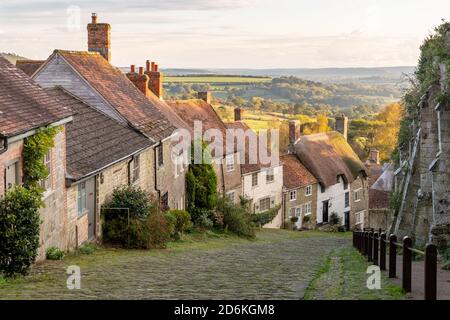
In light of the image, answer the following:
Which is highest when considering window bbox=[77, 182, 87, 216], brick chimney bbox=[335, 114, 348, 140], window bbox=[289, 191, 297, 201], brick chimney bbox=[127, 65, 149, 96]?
brick chimney bbox=[127, 65, 149, 96]

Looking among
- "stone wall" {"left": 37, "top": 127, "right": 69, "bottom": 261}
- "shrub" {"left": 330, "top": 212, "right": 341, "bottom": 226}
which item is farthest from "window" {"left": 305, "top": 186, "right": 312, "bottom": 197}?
"stone wall" {"left": 37, "top": 127, "right": 69, "bottom": 261}

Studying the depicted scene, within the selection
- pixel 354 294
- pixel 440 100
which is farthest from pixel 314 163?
pixel 354 294

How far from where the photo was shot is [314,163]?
5297 centimetres

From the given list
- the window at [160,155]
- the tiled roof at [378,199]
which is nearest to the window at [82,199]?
the window at [160,155]

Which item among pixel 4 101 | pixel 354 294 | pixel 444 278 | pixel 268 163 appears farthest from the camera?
pixel 268 163

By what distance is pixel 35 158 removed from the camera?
1441cm

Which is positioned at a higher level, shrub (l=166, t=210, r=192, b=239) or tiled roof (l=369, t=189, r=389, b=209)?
shrub (l=166, t=210, r=192, b=239)

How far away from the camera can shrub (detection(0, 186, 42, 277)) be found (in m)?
12.6

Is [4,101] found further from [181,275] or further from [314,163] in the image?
[314,163]

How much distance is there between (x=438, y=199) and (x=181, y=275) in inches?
350

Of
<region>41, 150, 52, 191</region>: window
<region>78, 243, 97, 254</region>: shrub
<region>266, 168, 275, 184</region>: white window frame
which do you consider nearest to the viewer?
<region>41, 150, 52, 191</region>: window

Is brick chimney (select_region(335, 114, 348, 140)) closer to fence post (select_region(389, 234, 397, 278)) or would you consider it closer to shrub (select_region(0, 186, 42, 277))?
fence post (select_region(389, 234, 397, 278))

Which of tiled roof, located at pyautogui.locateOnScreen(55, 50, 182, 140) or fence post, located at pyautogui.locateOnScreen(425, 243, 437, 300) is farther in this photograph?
tiled roof, located at pyautogui.locateOnScreen(55, 50, 182, 140)

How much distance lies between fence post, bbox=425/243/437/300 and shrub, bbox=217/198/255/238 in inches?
905
